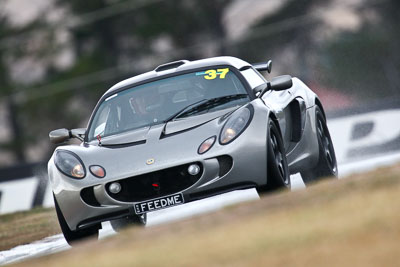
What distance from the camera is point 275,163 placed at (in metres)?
8.78

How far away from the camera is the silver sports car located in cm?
862

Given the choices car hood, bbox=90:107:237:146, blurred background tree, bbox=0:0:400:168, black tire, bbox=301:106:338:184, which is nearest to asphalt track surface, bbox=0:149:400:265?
black tire, bbox=301:106:338:184

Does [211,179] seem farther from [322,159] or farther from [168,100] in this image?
[322,159]

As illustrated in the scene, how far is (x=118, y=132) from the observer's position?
963 cm

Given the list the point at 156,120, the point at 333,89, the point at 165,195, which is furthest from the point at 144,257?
the point at 333,89

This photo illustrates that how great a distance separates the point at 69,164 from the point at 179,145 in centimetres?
99

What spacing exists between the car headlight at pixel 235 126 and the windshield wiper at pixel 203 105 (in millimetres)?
519

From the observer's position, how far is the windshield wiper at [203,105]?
9453 mm

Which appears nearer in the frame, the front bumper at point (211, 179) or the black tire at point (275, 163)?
the front bumper at point (211, 179)

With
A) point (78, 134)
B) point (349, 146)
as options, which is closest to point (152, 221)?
point (78, 134)

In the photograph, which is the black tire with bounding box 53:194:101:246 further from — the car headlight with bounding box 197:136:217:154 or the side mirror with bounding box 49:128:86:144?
the car headlight with bounding box 197:136:217:154

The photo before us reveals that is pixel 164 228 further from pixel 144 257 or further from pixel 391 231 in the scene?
pixel 391 231

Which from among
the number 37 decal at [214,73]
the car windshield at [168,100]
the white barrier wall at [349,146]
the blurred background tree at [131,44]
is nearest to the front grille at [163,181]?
the car windshield at [168,100]

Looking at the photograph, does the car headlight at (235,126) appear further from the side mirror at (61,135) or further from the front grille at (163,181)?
the side mirror at (61,135)
